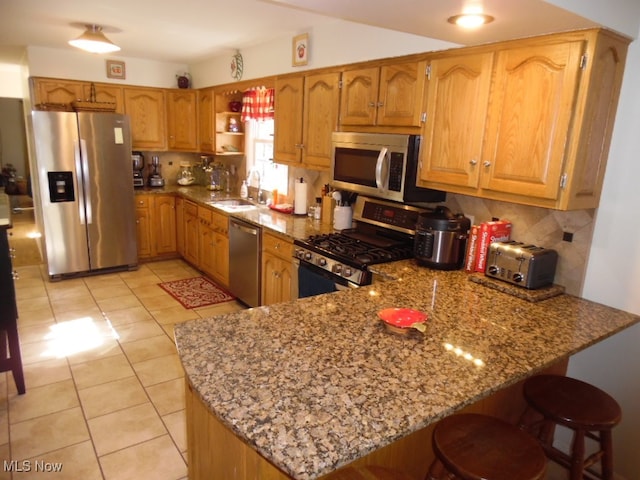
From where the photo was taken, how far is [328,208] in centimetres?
358

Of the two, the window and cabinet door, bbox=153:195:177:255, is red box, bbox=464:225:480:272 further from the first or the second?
cabinet door, bbox=153:195:177:255

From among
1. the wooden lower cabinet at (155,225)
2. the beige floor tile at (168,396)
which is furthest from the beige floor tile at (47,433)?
the wooden lower cabinet at (155,225)

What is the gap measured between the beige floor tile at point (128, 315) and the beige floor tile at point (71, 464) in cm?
157

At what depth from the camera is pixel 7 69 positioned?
7.00 m

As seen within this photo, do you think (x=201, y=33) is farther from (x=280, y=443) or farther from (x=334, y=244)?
(x=280, y=443)

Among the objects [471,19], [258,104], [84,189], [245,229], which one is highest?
[471,19]

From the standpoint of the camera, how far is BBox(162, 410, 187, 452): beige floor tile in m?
2.34

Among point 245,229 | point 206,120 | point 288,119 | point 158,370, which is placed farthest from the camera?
point 206,120

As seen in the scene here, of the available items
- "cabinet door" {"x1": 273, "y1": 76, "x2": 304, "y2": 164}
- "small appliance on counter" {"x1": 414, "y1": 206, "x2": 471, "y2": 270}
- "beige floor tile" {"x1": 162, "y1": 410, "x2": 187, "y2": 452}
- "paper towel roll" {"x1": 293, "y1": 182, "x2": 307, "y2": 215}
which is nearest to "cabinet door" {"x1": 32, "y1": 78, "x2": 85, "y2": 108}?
"cabinet door" {"x1": 273, "y1": 76, "x2": 304, "y2": 164}

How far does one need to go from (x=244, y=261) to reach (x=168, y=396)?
142 cm

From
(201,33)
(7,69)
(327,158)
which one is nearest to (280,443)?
(327,158)

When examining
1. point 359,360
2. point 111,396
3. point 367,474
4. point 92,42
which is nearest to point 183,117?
point 92,42

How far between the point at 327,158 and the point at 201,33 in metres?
1.70

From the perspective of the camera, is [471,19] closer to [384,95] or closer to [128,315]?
[384,95]
